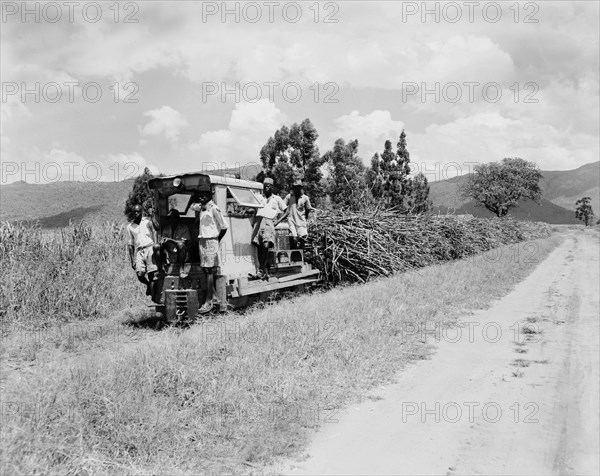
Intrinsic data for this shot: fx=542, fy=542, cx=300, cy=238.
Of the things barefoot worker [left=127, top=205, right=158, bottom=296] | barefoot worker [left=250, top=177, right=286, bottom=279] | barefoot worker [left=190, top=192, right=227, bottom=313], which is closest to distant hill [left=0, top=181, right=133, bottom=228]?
barefoot worker [left=127, top=205, right=158, bottom=296]

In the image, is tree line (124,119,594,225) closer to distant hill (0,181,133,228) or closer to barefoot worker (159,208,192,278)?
barefoot worker (159,208,192,278)

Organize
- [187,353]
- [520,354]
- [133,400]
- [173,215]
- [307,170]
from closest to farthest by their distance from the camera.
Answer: [133,400]
[187,353]
[520,354]
[173,215]
[307,170]

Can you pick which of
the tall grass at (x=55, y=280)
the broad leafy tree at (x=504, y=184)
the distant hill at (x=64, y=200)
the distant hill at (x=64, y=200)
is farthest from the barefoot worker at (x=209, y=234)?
the broad leafy tree at (x=504, y=184)

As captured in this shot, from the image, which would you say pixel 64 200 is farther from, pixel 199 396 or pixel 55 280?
pixel 199 396

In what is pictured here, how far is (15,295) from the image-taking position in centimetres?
896

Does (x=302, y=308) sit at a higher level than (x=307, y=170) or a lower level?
lower

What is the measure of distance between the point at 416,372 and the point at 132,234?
5665 millimetres

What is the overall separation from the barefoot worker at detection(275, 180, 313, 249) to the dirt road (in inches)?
174

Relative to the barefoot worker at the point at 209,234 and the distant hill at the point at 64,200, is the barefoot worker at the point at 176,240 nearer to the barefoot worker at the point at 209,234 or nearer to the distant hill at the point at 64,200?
the barefoot worker at the point at 209,234

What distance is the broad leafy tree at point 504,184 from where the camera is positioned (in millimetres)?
71250

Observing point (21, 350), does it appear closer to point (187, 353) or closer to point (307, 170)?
point (187, 353)

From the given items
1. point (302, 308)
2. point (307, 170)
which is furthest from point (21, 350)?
point (307, 170)

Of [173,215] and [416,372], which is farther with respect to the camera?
[173,215]

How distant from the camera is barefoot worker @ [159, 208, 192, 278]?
29.2ft
